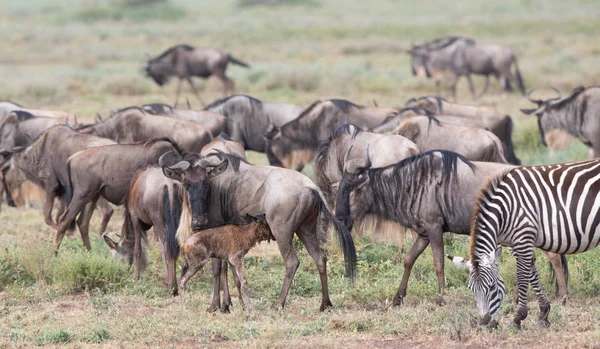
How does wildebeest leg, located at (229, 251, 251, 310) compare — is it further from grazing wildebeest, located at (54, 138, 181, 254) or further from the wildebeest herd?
grazing wildebeest, located at (54, 138, 181, 254)

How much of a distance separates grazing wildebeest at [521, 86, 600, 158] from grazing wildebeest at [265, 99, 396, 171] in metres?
2.70

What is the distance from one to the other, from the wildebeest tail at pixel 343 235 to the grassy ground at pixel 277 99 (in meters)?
0.28

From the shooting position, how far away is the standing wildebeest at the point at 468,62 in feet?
71.5

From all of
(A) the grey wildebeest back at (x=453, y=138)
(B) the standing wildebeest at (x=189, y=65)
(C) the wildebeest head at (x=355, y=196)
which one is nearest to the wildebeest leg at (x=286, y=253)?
(C) the wildebeest head at (x=355, y=196)

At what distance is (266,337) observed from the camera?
631 centimetres

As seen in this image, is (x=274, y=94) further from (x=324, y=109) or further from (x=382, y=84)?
(x=324, y=109)

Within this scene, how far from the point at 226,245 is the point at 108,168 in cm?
240

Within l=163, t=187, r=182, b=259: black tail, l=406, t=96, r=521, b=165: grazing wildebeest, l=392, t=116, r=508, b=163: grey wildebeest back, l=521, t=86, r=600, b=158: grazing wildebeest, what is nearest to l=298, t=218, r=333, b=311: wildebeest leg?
l=163, t=187, r=182, b=259: black tail

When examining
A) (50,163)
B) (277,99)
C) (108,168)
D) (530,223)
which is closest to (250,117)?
(50,163)

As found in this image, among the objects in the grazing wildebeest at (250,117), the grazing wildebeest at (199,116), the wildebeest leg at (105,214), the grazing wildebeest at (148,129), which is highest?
the grazing wildebeest at (148,129)

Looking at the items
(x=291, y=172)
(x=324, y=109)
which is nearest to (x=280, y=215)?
(x=291, y=172)

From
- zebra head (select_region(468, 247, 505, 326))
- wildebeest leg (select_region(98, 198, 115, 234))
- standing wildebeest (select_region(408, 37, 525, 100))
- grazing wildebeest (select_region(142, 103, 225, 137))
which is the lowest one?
standing wildebeest (select_region(408, 37, 525, 100))

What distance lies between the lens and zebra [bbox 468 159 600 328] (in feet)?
21.1

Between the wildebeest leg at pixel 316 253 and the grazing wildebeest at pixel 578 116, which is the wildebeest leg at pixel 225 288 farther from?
the grazing wildebeest at pixel 578 116
